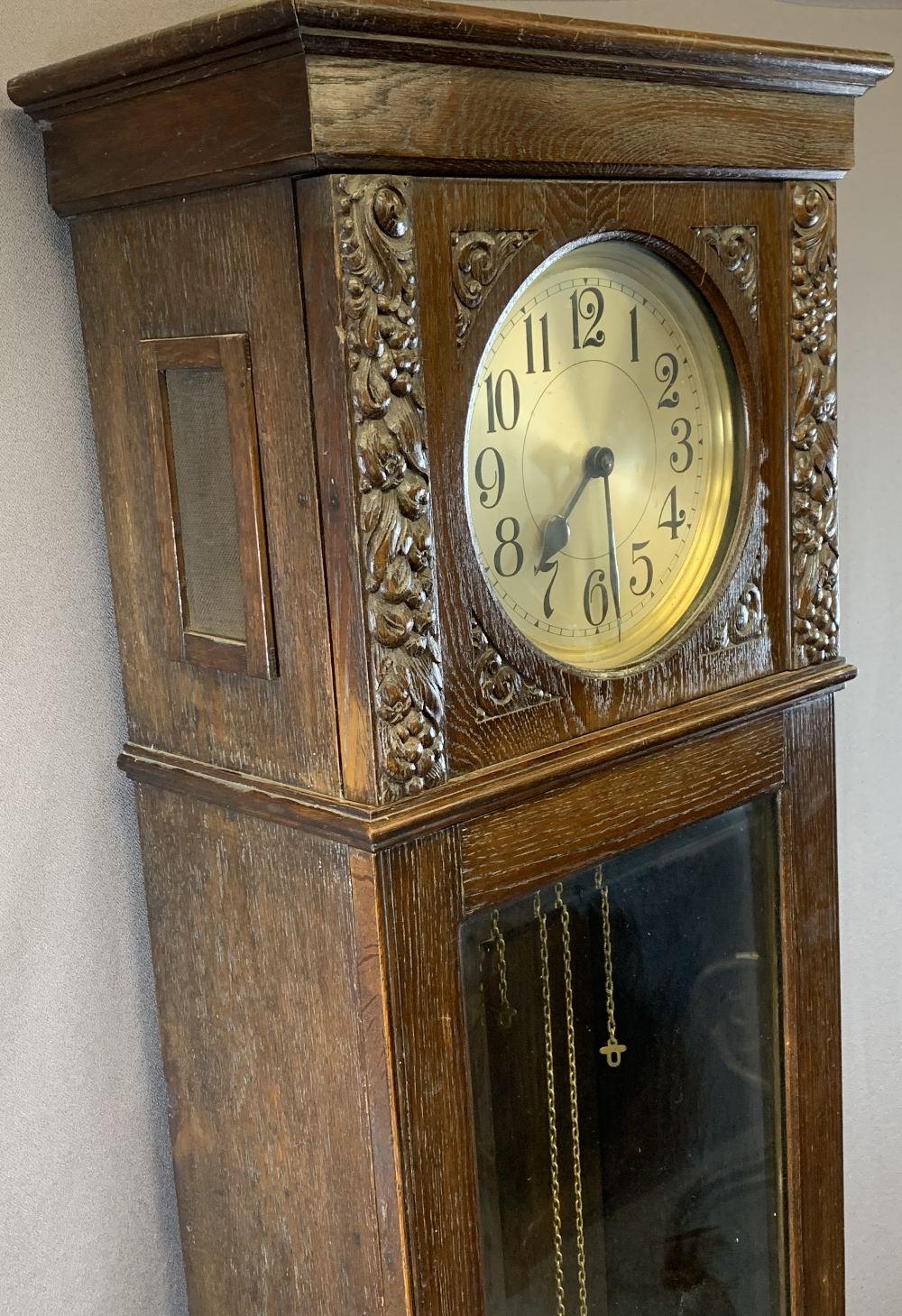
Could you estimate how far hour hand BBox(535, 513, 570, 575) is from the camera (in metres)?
0.95

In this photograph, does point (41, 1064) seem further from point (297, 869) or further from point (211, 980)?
point (297, 869)

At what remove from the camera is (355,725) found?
0.86m

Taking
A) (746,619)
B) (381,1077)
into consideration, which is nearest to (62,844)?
(381,1077)

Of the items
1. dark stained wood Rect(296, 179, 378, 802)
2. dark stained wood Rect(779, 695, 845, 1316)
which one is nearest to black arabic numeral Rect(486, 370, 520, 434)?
dark stained wood Rect(296, 179, 378, 802)

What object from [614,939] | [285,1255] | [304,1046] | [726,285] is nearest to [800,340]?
[726,285]

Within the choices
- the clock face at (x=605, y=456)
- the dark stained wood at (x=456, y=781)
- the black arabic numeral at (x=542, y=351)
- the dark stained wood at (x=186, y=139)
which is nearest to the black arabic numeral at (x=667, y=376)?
the clock face at (x=605, y=456)

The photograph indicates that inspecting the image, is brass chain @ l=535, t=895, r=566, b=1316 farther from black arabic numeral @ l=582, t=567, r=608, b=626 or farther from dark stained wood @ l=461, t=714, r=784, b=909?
black arabic numeral @ l=582, t=567, r=608, b=626

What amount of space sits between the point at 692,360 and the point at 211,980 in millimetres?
571

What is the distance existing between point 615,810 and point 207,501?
357 mm

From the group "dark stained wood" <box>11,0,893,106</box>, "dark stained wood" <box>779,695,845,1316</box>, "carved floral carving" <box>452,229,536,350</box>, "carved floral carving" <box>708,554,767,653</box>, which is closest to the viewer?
"dark stained wood" <box>11,0,893,106</box>

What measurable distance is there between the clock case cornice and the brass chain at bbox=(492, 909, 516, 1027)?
1.59ft

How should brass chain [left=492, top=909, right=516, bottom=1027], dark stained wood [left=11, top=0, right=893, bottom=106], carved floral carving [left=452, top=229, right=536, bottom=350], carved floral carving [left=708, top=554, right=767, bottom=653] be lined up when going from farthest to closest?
carved floral carving [left=708, top=554, right=767, bottom=653] < brass chain [left=492, top=909, right=516, bottom=1027] < carved floral carving [left=452, top=229, right=536, bottom=350] < dark stained wood [left=11, top=0, right=893, bottom=106]

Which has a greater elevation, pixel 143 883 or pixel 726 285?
pixel 726 285

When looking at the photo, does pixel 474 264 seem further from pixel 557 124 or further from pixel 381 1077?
pixel 381 1077
